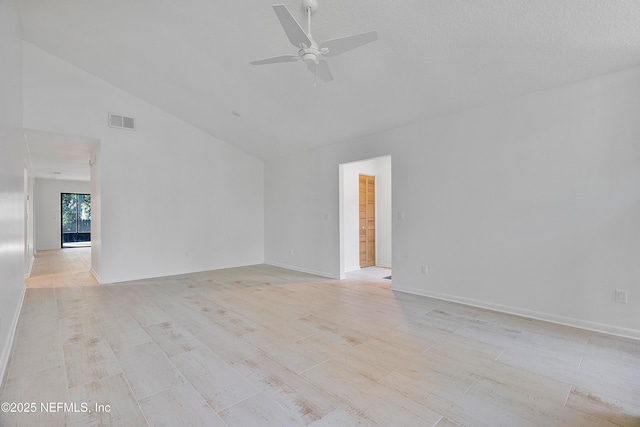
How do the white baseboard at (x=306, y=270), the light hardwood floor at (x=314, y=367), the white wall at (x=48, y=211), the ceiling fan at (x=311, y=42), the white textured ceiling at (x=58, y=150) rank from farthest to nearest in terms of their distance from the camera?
the white wall at (x=48, y=211) < the white baseboard at (x=306, y=270) < the white textured ceiling at (x=58, y=150) < the ceiling fan at (x=311, y=42) < the light hardwood floor at (x=314, y=367)

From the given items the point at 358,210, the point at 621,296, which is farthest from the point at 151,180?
the point at 621,296

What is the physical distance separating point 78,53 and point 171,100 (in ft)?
4.41

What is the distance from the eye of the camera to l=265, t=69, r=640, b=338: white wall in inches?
115

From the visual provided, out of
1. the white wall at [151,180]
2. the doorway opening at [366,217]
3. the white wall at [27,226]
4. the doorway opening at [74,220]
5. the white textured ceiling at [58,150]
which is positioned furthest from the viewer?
the doorway opening at [74,220]

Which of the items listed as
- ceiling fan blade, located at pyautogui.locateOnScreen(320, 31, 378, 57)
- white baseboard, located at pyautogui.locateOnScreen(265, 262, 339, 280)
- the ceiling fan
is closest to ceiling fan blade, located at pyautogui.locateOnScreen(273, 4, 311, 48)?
the ceiling fan

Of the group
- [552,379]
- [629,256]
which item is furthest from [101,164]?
[629,256]

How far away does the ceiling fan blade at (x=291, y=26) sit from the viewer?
1.98m

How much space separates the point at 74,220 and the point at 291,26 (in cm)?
1409

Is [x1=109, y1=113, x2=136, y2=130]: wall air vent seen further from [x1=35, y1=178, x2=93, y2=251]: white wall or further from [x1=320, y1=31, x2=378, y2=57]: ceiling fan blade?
[x1=35, y1=178, x2=93, y2=251]: white wall

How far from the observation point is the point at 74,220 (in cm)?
1211

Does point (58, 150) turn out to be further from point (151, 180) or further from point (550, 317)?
point (550, 317)

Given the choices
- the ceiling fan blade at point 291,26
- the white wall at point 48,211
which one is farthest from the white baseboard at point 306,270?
the white wall at point 48,211

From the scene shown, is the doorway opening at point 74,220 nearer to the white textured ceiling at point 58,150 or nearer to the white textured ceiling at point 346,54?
the white textured ceiling at point 58,150

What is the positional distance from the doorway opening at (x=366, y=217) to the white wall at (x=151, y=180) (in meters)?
2.43
